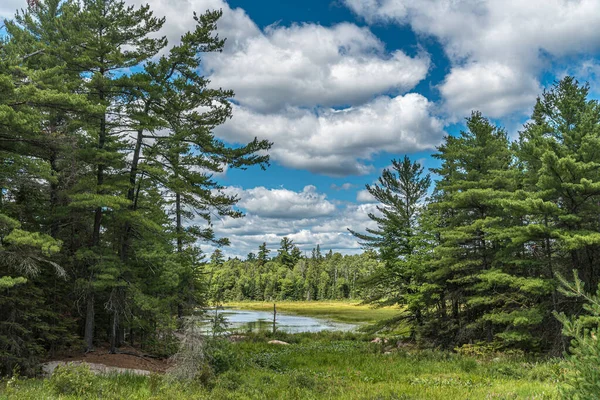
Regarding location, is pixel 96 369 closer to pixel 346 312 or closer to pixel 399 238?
pixel 399 238

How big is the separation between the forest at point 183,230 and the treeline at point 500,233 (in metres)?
0.10

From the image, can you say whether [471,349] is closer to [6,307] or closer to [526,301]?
[526,301]

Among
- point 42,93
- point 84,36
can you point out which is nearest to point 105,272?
point 42,93

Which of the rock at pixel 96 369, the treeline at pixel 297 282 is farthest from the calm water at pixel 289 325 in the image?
the treeline at pixel 297 282

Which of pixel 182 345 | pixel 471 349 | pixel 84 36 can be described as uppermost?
pixel 84 36

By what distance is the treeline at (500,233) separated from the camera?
50.5 feet

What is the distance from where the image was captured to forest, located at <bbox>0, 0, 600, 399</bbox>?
12258 millimetres

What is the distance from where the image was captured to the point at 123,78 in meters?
15.6

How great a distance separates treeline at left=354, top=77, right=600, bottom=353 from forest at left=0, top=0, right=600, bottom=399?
0.33 ft

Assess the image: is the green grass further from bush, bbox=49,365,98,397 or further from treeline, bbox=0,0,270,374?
treeline, bbox=0,0,270,374

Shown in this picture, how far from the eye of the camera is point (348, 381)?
496 inches

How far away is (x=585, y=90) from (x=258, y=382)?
17.4 metres

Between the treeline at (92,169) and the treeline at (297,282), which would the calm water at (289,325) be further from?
the treeline at (297,282)

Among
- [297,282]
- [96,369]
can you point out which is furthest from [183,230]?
[297,282]
